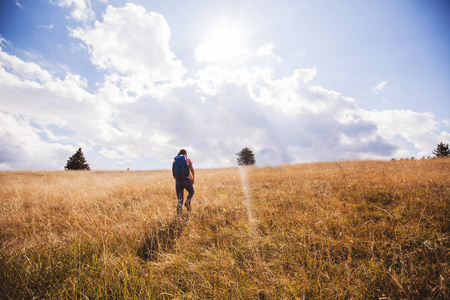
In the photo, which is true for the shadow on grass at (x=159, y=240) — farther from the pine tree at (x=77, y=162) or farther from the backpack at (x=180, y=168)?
the pine tree at (x=77, y=162)

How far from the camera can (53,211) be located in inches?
241

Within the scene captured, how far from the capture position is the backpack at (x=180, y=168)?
5.46m

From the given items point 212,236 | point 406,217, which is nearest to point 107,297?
point 212,236

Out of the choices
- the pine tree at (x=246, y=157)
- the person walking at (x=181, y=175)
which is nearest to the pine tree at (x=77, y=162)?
the pine tree at (x=246, y=157)

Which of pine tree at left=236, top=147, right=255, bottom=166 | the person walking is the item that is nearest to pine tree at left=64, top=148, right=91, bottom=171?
pine tree at left=236, top=147, right=255, bottom=166

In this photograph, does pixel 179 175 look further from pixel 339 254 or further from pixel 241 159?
pixel 241 159

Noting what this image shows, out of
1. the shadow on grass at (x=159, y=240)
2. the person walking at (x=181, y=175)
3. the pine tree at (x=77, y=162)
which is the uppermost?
the pine tree at (x=77, y=162)

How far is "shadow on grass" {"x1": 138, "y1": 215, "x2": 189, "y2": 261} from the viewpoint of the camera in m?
3.28

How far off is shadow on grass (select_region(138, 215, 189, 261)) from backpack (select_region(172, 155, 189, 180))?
1328mm

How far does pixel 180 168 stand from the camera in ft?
18.0

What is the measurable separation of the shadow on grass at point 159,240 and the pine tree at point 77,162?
42455 millimetres

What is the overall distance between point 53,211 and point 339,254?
9.01m

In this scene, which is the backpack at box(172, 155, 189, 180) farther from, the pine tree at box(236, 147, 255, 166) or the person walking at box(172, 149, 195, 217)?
the pine tree at box(236, 147, 255, 166)

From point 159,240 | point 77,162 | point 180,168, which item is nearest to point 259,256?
point 159,240
